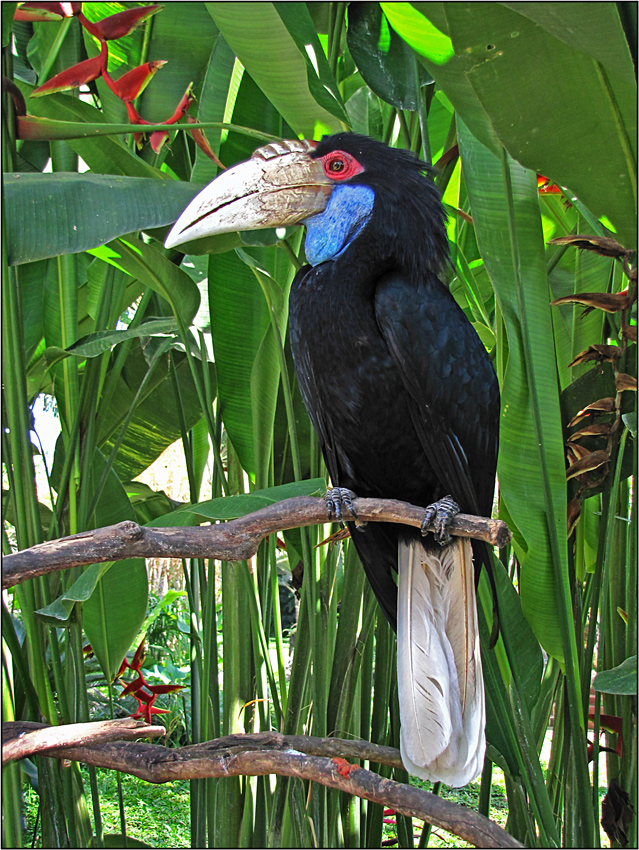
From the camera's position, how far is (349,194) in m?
1.07

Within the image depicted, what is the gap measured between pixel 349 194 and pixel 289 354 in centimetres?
44

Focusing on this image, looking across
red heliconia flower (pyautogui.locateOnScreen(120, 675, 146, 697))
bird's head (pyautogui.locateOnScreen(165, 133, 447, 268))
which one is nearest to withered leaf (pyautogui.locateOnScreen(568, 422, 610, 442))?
bird's head (pyautogui.locateOnScreen(165, 133, 447, 268))

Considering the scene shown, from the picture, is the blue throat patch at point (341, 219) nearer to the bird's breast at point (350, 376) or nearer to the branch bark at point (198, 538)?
the bird's breast at point (350, 376)

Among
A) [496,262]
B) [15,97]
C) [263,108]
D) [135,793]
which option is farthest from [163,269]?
[135,793]

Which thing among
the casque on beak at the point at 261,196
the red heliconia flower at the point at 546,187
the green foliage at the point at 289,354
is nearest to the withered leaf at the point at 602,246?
the green foliage at the point at 289,354

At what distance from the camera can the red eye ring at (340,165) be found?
3.52ft

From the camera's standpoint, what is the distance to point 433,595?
108 centimetres

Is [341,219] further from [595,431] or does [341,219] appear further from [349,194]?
[595,431]

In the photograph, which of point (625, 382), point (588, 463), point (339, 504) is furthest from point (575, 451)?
point (339, 504)

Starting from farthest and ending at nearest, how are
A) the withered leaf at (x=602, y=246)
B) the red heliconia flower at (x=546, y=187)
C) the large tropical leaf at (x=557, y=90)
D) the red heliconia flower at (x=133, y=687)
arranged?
the red heliconia flower at (x=133, y=687), the red heliconia flower at (x=546, y=187), the withered leaf at (x=602, y=246), the large tropical leaf at (x=557, y=90)

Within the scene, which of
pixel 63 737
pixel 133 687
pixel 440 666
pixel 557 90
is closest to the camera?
pixel 557 90

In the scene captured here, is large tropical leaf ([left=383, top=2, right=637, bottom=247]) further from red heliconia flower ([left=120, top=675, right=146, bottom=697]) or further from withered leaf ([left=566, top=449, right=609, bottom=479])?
red heliconia flower ([left=120, top=675, right=146, bottom=697])

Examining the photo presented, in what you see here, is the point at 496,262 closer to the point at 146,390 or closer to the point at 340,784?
the point at 340,784

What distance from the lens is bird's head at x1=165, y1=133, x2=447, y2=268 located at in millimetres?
1052
